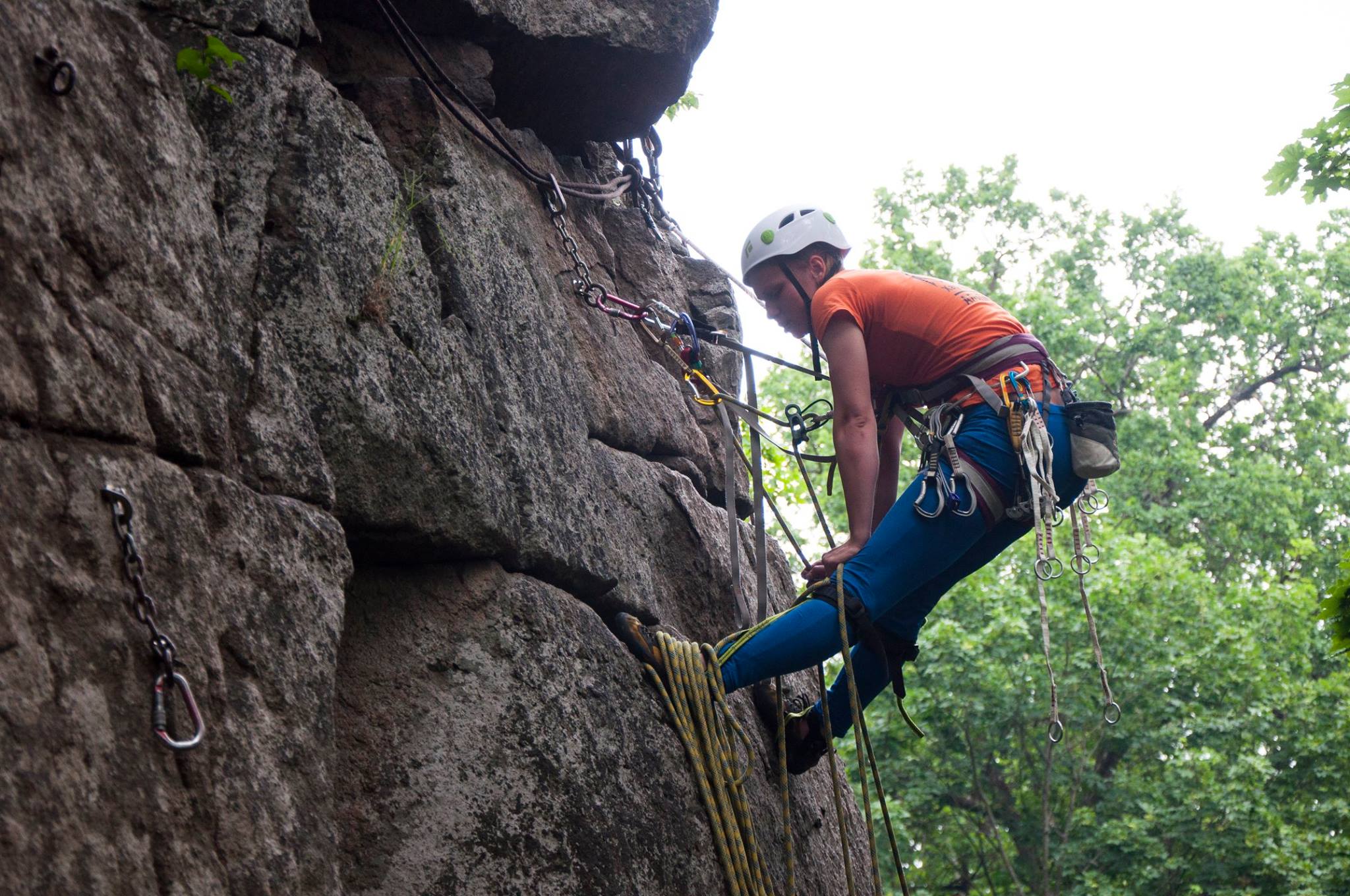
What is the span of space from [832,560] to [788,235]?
1.18 metres

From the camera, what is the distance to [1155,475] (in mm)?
17688

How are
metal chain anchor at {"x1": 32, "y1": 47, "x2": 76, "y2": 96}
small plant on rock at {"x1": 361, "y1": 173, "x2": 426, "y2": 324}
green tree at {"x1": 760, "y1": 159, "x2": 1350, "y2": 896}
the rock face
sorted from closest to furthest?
the rock face
metal chain anchor at {"x1": 32, "y1": 47, "x2": 76, "y2": 96}
small plant on rock at {"x1": 361, "y1": 173, "x2": 426, "y2": 324}
green tree at {"x1": 760, "y1": 159, "x2": 1350, "y2": 896}

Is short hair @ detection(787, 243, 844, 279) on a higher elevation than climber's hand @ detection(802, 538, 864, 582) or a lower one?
higher

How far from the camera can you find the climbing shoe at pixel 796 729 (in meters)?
3.98

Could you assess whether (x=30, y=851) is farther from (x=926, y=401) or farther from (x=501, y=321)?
(x=926, y=401)

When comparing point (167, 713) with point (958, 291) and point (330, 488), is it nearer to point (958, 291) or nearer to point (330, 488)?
point (330, 488)

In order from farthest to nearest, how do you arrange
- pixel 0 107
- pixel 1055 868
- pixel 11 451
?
pixel 1055 868, pixel 0 107, pixel 11 451

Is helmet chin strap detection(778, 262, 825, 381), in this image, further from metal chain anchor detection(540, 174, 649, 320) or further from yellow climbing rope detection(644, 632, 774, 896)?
yellow climbing rope detection(644, 632, 774, 896)

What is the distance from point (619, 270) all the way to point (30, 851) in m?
3.67

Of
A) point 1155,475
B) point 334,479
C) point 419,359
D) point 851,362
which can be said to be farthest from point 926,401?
point 1155,475

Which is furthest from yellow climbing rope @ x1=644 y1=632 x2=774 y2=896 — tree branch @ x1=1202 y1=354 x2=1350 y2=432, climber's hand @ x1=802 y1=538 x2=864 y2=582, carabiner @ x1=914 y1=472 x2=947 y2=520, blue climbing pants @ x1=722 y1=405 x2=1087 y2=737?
tree branch @ x1=1202 y1=354 x2=1350 y2=432

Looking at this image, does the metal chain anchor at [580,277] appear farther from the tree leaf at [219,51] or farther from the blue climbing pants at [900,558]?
the tree leaf at [219,51]

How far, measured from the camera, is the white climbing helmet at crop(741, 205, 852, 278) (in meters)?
4.21

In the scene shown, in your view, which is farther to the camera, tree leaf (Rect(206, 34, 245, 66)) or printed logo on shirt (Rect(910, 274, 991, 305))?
printed logo on shirt (Rect(910, 274, 991, 305))
